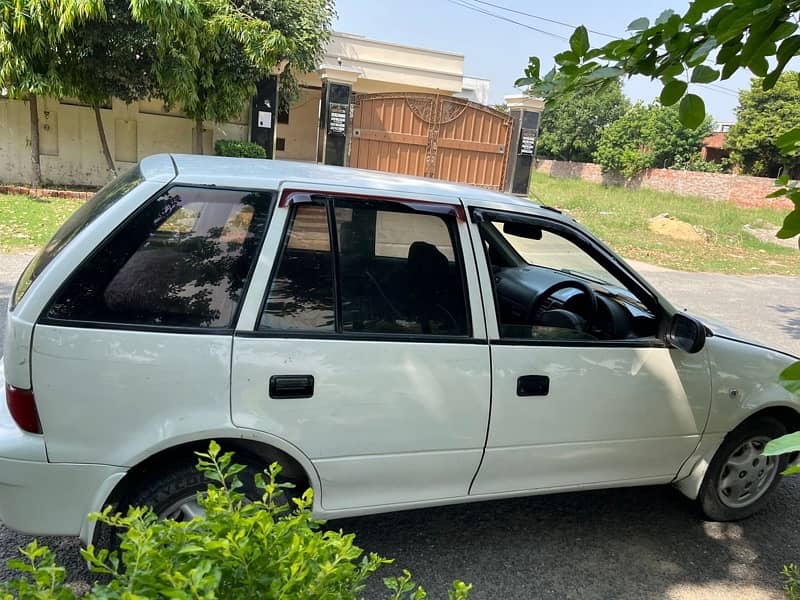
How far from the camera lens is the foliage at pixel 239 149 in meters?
13.7

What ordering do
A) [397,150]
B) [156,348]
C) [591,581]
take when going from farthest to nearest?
[397,150] < [591,581] < [156,348]

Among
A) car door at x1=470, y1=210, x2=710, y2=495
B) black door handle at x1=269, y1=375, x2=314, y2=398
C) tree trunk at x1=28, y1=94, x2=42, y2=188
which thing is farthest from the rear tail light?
tree trunk at x1=28, y1=94, x2=42, y2=188

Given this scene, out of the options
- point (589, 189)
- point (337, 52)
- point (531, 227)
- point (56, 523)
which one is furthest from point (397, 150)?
point (589, 189)

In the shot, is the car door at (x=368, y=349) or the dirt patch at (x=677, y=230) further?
the dirt patch at (x=677, y=230)

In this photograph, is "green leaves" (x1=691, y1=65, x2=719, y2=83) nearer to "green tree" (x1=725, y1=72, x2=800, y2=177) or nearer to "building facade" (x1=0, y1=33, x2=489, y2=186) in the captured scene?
"building facade" (x1=0, y1=33, x2=489, y2=186)

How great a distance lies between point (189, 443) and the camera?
242cm

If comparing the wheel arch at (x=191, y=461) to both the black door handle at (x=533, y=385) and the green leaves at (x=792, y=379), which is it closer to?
the black door handle at (x=533, y=385)

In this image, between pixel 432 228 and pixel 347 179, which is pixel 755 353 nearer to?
pixel 432 228

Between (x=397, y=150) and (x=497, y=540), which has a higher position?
(x=397, y=150)

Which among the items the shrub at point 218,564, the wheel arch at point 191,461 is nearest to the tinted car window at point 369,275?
the wheel arch at point 191,461

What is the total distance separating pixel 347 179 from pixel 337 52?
18.3 metres

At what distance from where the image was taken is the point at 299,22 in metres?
13.9

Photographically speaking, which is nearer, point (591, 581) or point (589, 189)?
point (591, 581)

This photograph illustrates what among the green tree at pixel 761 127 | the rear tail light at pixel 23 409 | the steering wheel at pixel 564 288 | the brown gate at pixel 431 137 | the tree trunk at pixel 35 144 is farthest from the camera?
the green tree at pixel 761 127
